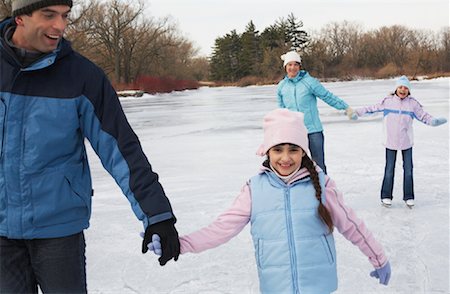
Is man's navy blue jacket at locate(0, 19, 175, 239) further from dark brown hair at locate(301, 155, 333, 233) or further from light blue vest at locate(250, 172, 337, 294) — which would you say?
dark brown hair at locate(301, 155, 333, 233)

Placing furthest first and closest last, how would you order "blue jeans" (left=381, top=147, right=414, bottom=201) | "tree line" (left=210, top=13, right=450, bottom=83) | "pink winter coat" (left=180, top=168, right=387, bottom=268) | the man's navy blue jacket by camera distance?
1. "tree line" (left=210, top=13, right=450, bottom=83)
2. "blue jeans" (left=381, top=147, right=414, bottom=201)
3. "pink winter coat" (left=180, top=168, right=387, bottom=268)
4. the man's navy blue jacket

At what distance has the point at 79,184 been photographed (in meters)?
1.63

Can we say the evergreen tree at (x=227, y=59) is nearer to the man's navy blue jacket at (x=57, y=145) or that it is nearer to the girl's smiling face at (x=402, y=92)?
the girl's smiling face at (x=402, y=92)

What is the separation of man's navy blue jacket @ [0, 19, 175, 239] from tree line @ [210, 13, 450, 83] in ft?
181

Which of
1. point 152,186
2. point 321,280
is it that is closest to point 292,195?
point 321,280

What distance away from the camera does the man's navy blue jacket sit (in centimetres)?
154

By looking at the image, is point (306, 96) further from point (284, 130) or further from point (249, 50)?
point (249, 50)

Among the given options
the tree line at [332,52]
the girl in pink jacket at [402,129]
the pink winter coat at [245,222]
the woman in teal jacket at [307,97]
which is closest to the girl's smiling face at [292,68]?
the woman in teal jacket at [307,97]

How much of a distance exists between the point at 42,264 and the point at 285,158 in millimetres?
926

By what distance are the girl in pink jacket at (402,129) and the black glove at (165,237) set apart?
334cm

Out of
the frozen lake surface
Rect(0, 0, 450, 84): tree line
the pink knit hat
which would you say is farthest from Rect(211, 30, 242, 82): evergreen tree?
the pink knit hat

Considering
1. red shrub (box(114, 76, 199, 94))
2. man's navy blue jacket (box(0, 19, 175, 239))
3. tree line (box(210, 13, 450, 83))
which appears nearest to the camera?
man's navy blue jacket (box(0, 19, 175, 239))

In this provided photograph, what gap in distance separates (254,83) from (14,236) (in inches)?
2088

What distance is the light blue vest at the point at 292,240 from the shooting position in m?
1.76
